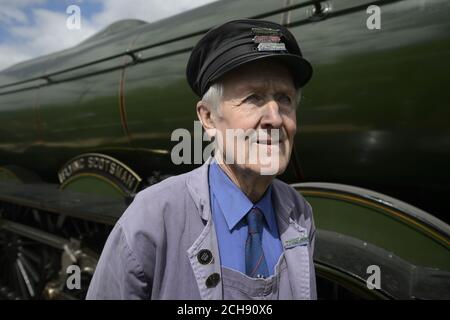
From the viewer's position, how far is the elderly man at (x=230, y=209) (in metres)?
1.01

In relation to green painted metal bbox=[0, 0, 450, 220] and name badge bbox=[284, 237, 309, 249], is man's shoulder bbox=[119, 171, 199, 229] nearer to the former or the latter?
name badge bbox=[284, 237, 309, 249]

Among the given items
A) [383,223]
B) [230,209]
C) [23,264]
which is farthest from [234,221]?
[23,264]

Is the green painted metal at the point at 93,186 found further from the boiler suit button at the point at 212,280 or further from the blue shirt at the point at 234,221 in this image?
the boiler suit button at the point at 212,280

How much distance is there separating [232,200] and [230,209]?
0.10 ft

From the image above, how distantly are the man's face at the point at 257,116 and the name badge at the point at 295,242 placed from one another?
197mm

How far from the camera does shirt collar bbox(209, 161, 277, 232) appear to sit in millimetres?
1104

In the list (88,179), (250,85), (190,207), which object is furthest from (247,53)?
(88,179)

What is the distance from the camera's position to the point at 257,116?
1090 millimetres

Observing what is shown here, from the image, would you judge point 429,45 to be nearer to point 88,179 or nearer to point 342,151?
point 342,151

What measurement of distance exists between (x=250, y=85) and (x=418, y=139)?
98cm

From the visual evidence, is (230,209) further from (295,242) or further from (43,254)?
(43,254)

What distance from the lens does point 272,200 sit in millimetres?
1245

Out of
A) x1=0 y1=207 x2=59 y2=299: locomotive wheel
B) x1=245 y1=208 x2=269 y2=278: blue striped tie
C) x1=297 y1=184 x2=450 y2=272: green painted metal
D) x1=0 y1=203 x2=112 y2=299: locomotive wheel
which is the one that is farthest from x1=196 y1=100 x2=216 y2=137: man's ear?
x1=0 y1=207 x2=59 y2=299: locomotive wheel

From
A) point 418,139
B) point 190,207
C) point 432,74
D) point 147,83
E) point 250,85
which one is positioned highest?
point 147,83
